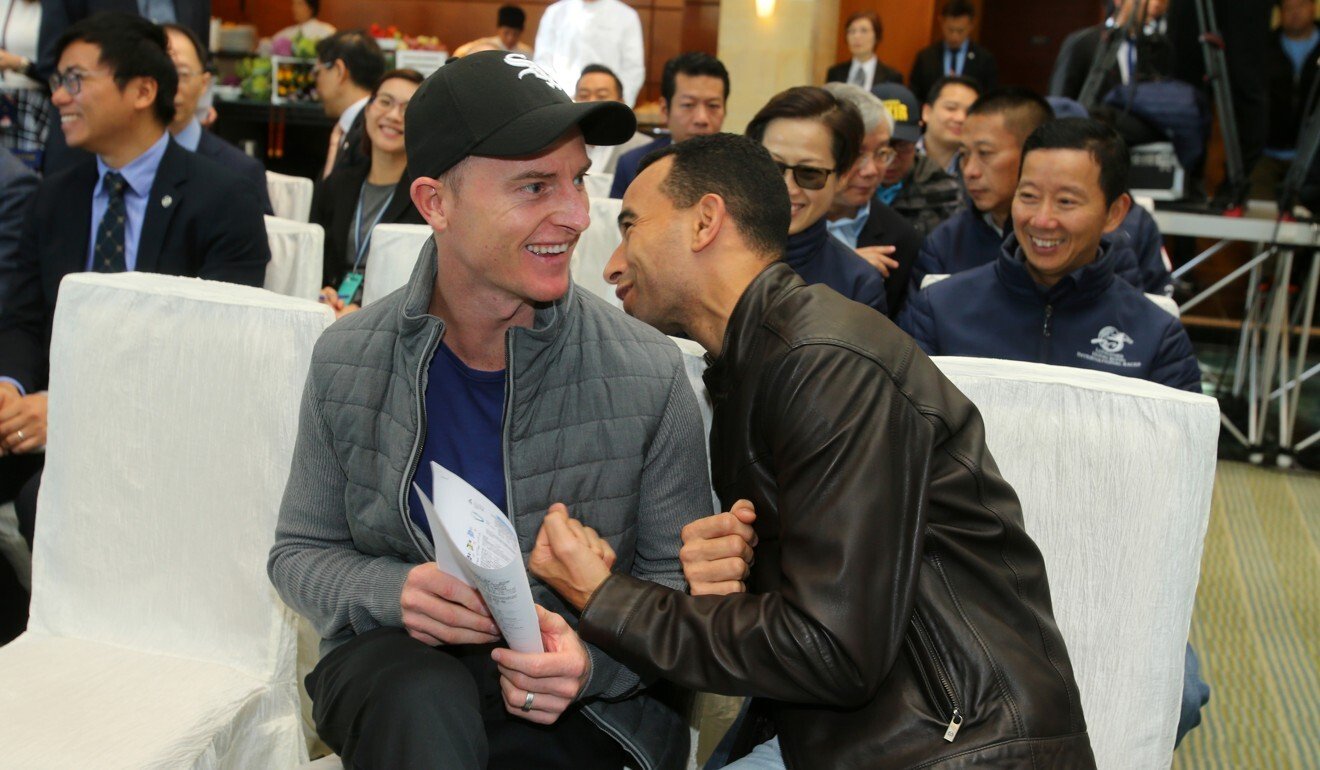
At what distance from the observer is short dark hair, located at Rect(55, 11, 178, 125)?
2.90 m

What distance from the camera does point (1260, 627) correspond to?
336 cm

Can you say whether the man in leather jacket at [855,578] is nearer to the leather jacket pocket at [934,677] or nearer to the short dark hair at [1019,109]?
the leather jacket pocket at [934,677]

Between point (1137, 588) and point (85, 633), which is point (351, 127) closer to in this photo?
point (85, 633)

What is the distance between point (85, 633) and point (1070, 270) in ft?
6.49

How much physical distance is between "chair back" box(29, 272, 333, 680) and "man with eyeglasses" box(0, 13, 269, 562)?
1003mm

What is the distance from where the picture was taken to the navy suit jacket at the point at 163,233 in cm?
278

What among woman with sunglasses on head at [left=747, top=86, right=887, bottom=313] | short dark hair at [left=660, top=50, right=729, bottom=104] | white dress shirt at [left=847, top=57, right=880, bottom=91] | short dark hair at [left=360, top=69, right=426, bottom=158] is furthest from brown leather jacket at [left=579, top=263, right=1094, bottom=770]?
white dress shirt at [left=847, top=57, right=880, bottom=91]

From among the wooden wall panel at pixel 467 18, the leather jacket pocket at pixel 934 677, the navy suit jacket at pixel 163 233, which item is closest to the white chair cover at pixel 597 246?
the navy suit jacket at pixel 163 233

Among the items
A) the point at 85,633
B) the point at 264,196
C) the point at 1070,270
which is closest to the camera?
the point at 85,633

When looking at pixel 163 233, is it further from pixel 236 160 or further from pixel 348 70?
pixel 348 70

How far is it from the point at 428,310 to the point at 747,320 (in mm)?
455

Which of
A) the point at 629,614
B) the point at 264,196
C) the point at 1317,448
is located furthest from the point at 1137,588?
the point at 1317,448

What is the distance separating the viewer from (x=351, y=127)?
4.45m

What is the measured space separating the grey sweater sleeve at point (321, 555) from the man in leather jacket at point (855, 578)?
24cm
